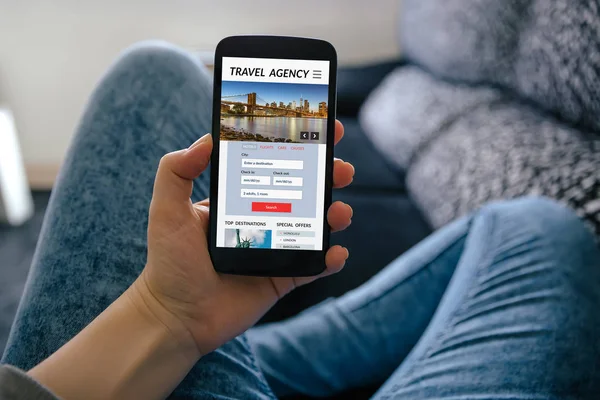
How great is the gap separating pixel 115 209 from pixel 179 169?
21 cm

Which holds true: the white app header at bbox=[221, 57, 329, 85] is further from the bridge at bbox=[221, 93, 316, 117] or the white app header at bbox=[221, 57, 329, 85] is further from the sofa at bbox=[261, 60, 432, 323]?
the sofa at bbox=[261, 60, 432, 323]

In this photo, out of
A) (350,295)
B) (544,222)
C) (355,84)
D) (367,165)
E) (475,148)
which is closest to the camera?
(544,222)

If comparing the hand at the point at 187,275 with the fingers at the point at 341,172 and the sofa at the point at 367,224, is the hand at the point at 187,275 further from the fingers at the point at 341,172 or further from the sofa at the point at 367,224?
the sofa at the point at 367,224

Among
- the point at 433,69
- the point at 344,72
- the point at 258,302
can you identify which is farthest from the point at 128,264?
the point at 344,72

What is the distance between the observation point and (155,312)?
49cm

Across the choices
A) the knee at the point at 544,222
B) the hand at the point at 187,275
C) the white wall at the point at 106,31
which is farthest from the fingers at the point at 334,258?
the white wall at the point at 106,31

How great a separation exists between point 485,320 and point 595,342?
0.38 ft

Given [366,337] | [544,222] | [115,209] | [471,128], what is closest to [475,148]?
[471,128]

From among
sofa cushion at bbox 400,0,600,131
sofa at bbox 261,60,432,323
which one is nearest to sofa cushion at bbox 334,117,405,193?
sofa at bbox 261,60,432,323

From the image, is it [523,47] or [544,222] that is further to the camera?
[523,47]

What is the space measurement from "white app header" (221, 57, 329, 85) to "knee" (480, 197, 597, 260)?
0.32 m

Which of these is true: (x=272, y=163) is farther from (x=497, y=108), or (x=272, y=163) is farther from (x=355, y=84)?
(x=355, y=84)

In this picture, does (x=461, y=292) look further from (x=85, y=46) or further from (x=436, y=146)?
(x=85, y=46)

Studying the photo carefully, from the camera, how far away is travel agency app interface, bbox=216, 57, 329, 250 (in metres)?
0.55
